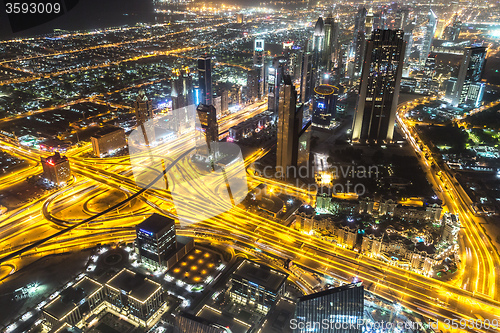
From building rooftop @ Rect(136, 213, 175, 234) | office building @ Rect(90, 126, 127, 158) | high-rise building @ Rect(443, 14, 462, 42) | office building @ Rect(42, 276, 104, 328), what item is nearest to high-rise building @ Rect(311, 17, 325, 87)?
office building @ Rect(90, 126, 127, 158)

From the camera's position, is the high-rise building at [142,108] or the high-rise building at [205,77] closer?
the high-rise building at [142,108]

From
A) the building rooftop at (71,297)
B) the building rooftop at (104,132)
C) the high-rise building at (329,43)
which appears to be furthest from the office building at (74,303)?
the high-rise building at (329,43)

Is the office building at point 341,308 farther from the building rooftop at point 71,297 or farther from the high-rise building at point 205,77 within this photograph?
the high-rise building at point 205,77

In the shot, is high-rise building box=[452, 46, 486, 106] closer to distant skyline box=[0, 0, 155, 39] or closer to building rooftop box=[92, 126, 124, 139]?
building rooftop box=[92, 126, 124, 139]

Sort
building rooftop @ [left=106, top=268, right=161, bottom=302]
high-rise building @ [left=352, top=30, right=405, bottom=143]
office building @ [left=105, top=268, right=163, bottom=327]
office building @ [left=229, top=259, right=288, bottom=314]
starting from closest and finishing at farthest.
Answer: office building @ [left=105, top=268, right=163, bottom=327]
building rooftop @ [left=106, top=268, right=161, bottom=302]
office building @ [left=229, top=259, right=288, bottom=314]
high-rise building @ [left=352, top=30, right=405, bottom=143]

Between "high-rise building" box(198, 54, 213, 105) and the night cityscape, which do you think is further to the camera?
"high-rise building" box(198, 54, 213, 105)

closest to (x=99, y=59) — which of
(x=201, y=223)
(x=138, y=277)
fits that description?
(x=201, y=223)

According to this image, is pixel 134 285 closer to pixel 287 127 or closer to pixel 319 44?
pixel 287 127
